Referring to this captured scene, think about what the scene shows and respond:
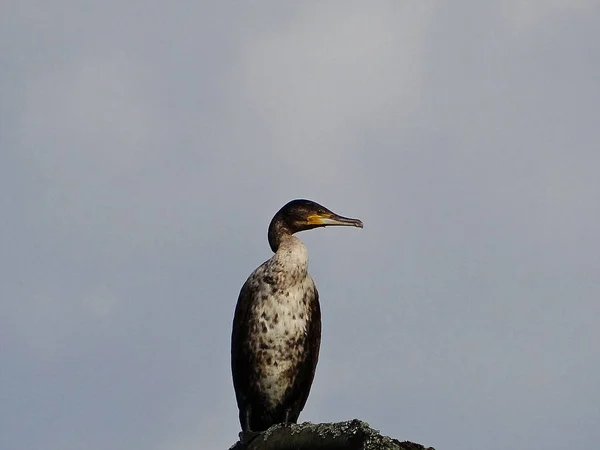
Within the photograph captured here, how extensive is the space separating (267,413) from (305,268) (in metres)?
1.31

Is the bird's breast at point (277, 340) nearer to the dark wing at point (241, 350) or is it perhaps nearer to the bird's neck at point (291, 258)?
the dark wing at point (241, 350)

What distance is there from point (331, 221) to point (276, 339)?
4.32ft

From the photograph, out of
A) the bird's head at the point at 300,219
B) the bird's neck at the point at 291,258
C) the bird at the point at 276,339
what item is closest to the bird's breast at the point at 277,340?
the bird at the point at 276,339

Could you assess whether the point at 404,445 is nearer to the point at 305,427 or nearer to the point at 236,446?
the point at 305,427

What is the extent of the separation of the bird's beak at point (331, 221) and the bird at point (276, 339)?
0.98 ft

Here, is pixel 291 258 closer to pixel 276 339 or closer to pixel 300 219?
pixel 300 219

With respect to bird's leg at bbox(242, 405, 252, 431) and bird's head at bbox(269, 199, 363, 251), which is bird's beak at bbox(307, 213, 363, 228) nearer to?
bird's head at bbox(269, 199, 363, 251)

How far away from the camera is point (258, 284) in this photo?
34.8 ft

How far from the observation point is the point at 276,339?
34.0 feet

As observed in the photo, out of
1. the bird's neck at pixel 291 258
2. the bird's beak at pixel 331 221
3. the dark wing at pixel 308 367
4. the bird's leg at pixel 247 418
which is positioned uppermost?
the bird's beak at pixel 331 221

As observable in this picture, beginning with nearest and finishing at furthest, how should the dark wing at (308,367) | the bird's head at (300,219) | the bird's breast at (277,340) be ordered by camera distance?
the bird's breast at (277,340)
the dark wing at (308,367)
the bird's head at (300,219)

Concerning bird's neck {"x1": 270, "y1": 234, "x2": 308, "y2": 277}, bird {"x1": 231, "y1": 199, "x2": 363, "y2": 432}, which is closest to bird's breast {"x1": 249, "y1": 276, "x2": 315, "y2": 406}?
bird {"x1": 231, "y1": 199, "x2": 363, "y2": 432}

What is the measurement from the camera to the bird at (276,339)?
10.4m

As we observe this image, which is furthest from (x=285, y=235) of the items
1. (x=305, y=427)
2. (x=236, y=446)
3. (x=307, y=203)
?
(x=305, y=427)
